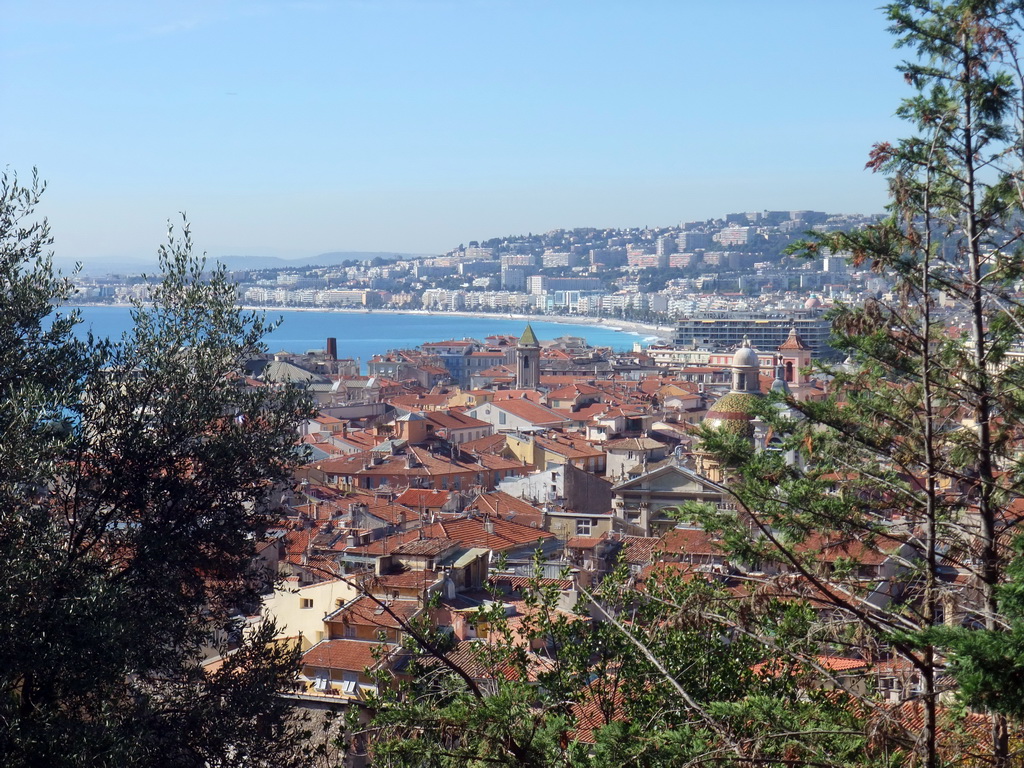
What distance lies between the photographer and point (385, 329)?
14700 centimetres

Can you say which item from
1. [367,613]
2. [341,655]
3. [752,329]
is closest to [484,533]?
[367,613]

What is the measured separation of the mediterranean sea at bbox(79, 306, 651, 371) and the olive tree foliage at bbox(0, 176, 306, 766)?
7425 cm

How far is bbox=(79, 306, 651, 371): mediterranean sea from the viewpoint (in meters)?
111

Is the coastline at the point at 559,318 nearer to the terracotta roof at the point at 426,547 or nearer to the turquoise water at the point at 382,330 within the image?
the turquoise water at the point at 382,330

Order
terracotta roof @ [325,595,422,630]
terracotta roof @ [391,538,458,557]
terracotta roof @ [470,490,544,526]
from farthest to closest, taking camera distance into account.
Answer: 1. terracotta roof @ [470,490,544,526]
2. terracotta roof @ [391,538,458,557]
3. terracotta roof @ [325,595,422,630]

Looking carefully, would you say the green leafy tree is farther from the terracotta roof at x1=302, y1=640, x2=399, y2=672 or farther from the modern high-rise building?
the modern high-rise building

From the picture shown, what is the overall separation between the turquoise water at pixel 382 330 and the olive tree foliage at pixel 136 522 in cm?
8533

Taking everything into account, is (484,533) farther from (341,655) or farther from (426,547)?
(341,655)

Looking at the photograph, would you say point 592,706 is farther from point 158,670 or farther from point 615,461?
point 615,461

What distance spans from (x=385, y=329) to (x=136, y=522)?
466 ft

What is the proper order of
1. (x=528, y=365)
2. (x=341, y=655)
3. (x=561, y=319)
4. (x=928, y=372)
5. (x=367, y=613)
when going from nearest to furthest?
(x=928, y=372) < (x=341, y=655) < (x=367, y=613) < (x=528, y=365) < (x=561, y=319)

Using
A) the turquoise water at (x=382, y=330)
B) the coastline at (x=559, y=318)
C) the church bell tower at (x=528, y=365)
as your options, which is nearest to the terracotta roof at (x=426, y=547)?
the church bell tower at (x=528, y=365)

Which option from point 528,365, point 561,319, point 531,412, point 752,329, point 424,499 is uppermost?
point 424,499

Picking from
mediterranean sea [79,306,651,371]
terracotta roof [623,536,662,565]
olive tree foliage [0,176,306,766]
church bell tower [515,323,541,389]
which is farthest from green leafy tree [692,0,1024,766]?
mediterranean sea [79,306,651,371]
